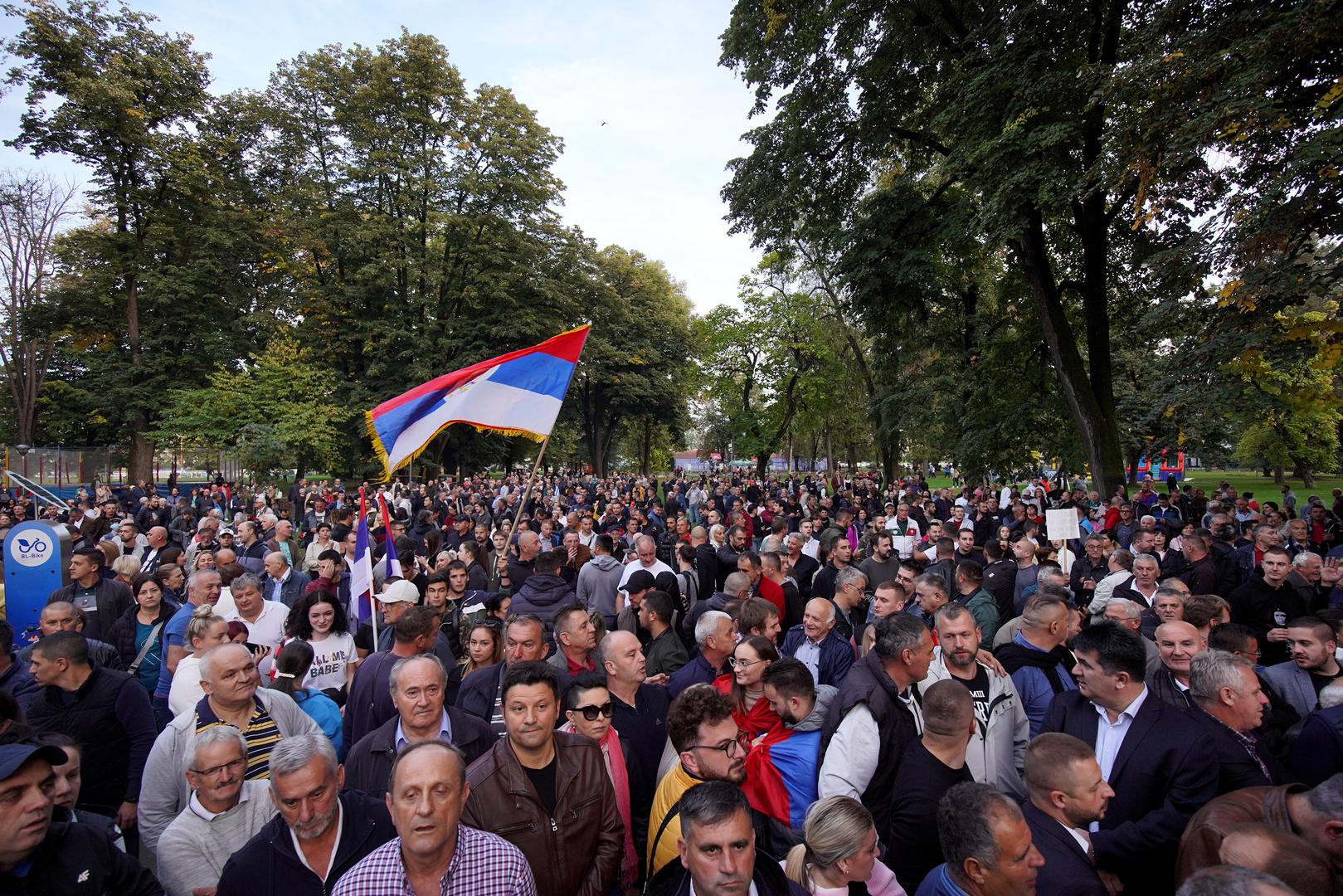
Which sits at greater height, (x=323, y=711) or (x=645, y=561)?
(x=645, y=561)

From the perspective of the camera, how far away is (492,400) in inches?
300

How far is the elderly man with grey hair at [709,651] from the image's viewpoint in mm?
4270

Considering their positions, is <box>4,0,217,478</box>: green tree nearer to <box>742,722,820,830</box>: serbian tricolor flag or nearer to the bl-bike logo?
the bl-bike logo

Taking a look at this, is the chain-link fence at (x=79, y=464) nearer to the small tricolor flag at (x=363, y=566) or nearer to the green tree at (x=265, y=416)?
the green tree at (x=265, y=416)

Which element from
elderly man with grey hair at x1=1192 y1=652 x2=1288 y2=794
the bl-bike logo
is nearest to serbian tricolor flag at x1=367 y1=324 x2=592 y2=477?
the bl-bike logo

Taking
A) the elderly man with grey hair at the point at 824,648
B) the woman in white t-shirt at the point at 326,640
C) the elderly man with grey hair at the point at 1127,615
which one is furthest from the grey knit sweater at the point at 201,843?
the elderly man with grey hair at the point at 1127,615

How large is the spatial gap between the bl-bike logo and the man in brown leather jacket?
27.3 feet

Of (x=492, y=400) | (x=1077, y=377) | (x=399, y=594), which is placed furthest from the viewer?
(x=1077, y=377)

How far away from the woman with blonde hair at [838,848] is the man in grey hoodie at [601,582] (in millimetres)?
5078

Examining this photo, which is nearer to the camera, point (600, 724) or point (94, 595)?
point (600, 724)

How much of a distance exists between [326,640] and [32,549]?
5678mm

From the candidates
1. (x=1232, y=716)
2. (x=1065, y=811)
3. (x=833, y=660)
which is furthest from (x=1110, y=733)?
(x=833, y=660)

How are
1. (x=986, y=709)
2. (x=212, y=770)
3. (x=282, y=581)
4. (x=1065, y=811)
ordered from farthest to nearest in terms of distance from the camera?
(x=282, y=581)
(x=986, y=709)
(x=212, y=770)
(x=1065, y=811)

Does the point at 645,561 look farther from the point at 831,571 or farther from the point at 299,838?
the point at 299,838
